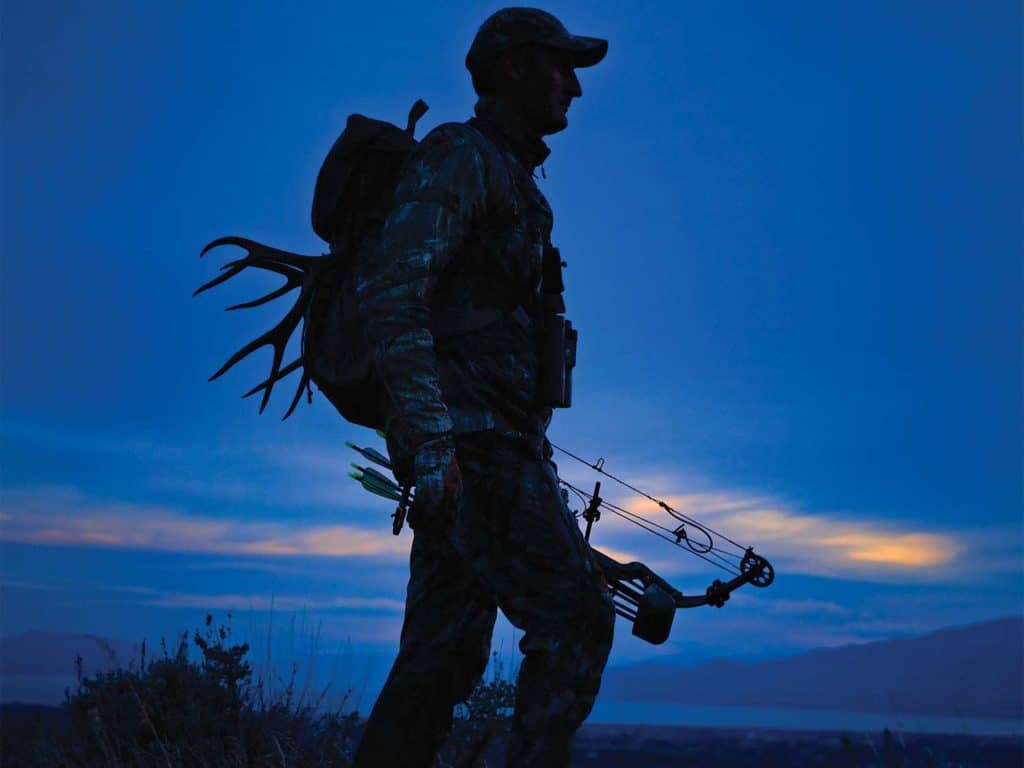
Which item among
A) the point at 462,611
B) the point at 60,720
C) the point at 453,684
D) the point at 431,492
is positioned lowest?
the point at 60,720

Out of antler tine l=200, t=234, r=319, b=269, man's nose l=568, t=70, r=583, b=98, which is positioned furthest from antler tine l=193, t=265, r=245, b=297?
man's nose l=568, t=70, r=583, b=98

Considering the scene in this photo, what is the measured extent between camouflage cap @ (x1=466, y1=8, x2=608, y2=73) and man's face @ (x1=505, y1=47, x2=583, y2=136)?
0.04 m

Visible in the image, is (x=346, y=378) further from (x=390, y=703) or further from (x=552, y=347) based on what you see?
(x=390, y=703)

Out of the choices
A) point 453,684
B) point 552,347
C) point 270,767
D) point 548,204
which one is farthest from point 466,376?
point 270,767

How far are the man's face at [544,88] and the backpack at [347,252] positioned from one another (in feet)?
1.51

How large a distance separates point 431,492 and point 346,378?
0.73m

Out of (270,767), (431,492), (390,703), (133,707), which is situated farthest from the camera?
(133,707)

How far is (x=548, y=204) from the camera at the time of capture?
14.4 feet

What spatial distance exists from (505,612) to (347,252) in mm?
1454

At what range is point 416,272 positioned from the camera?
3900 millimetres

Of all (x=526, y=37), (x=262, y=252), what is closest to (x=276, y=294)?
(x=262, y=252)

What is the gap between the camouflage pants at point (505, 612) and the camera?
3.89 metres

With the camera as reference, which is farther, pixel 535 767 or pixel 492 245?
pixel 492 245

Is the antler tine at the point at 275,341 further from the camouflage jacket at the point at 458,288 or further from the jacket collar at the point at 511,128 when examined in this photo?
the jacket collar at the point at 511,128
